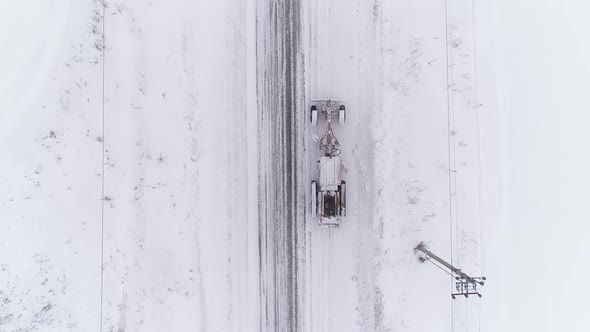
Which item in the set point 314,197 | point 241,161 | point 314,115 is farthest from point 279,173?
point 314,115

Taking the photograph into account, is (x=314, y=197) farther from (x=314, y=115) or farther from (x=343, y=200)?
(x=314, y=115)

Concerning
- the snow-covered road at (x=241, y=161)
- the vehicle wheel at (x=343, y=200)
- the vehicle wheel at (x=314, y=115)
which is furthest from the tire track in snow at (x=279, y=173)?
the vehicle wheel at (x=343, y=200)

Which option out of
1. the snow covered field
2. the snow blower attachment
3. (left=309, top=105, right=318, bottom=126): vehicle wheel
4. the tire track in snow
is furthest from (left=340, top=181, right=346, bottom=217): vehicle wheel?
(left=309, top=105, right=318, bottom=126): vehicle wheel

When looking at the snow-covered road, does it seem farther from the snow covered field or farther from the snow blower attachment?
the snow blower attachment

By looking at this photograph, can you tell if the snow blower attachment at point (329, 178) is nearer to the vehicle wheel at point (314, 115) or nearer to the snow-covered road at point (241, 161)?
the vehicle wheel at point (314, 115)

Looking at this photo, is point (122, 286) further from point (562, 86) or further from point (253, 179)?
point (562, 86)
